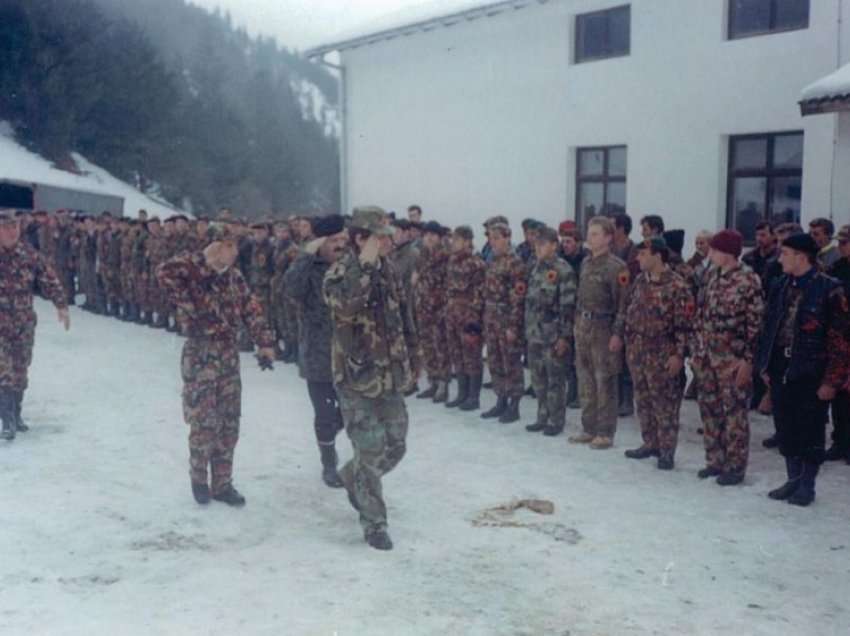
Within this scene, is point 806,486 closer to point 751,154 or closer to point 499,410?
point 499,410

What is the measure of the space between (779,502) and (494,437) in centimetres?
258

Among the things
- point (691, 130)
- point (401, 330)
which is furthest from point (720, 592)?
point (691, 130)

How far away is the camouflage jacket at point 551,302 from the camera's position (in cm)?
778

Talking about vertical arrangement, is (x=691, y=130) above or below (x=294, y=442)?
above

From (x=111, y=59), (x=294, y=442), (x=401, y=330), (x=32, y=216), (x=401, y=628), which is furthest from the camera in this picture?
(x=111, y=59)

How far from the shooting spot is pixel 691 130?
A: 12633 mm

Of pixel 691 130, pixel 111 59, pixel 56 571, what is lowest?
pixel 56 571

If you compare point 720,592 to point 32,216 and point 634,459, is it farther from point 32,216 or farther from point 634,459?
point 32,216

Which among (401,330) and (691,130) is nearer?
(401,330)

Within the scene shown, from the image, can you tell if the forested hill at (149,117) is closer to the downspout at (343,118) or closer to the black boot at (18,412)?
the downspout at (343,118)

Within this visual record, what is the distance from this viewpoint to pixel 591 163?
47.2ft

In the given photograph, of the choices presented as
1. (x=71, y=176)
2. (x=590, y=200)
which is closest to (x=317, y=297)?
(x=590, y=200)

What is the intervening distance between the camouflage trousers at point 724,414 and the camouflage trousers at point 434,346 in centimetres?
335

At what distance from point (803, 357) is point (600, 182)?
8.57m
